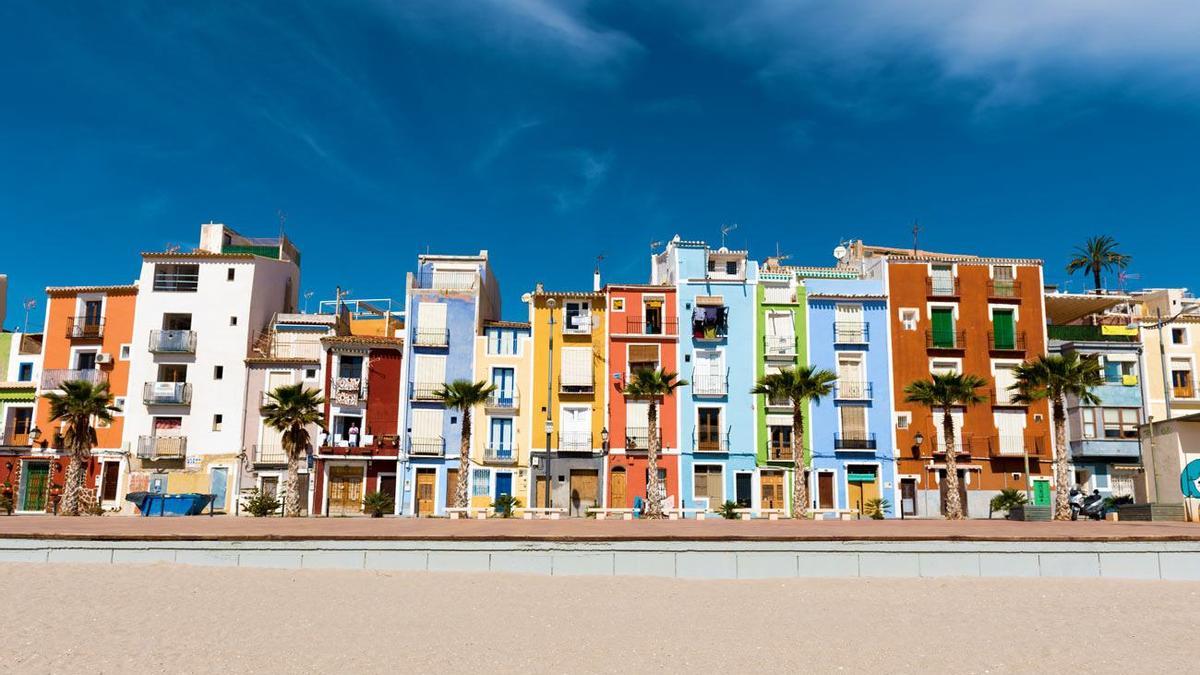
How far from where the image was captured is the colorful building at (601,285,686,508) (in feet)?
150

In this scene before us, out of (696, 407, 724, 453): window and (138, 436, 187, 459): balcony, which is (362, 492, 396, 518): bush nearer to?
(138, 436, 187, 459): balcony

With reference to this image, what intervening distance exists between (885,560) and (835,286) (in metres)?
35.5

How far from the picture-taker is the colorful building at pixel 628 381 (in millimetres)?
45656

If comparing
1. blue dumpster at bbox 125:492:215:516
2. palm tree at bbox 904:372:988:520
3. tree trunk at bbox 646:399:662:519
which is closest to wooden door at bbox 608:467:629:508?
tree trunk at bbox 646:399:662:519

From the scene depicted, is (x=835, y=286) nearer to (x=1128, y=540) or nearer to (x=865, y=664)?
(x=1128, y=540)

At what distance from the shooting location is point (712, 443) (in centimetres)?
4616

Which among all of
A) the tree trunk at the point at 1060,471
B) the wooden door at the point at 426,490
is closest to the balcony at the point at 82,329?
the wooden door at the point at 426,490

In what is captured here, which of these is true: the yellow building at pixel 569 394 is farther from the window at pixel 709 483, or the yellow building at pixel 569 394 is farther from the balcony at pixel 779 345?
the balcony at pixel 779 345

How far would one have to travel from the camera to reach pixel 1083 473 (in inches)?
1838

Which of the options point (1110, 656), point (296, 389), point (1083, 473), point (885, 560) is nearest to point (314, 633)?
point (885, 560)

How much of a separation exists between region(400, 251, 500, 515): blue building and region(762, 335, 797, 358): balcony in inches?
582

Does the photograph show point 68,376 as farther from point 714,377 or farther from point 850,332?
point 850,332

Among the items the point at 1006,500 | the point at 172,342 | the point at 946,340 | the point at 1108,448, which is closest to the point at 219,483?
the point at 172,342

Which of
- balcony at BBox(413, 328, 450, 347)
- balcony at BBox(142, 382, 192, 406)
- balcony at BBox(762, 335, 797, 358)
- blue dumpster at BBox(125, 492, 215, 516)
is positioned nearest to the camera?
blue dumpster at BBox(125, 492, 215, 516)
